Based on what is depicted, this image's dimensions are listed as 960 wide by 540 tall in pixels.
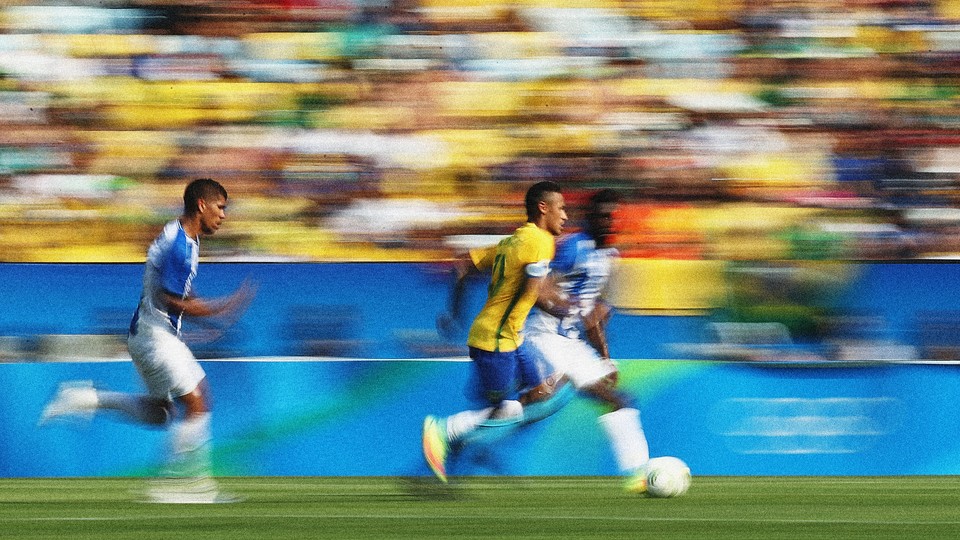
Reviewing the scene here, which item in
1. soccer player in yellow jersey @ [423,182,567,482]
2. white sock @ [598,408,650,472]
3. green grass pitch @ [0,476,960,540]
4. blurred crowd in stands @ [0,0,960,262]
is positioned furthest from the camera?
blurred crowd in stands @ [0,0,960,262]

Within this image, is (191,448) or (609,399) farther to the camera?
(609,399)

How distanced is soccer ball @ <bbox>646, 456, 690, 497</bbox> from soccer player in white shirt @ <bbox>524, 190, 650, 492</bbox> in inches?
7.9

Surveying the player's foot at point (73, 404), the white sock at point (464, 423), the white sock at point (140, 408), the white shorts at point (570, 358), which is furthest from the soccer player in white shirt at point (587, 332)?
the player's foot at point (73, 404)

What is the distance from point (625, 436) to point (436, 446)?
0.99 m

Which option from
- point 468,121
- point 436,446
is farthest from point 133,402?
point 468,121

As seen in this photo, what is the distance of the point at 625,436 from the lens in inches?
292

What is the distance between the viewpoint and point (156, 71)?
10.5 m

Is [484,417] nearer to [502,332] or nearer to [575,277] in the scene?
[502,332]

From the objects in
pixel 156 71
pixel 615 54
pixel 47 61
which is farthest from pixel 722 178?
pixel 47 61

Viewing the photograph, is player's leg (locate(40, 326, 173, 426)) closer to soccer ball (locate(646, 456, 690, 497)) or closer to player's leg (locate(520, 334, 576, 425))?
player's leg (locate(520, 334, 576, 425))

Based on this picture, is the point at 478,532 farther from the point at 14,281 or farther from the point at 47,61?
the point at 47,61

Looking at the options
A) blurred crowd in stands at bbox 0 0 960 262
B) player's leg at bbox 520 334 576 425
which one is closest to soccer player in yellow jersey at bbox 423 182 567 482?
player's leg at bbox 520 334 576 425

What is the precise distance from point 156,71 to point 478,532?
594 centimetres

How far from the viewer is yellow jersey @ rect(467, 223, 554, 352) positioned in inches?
272
